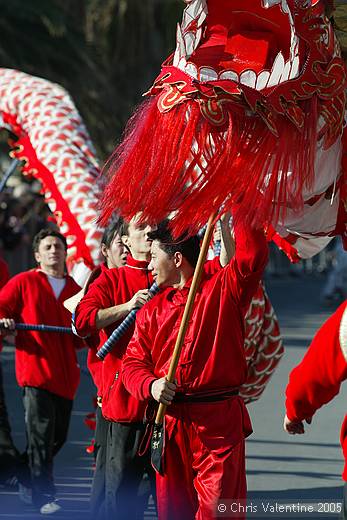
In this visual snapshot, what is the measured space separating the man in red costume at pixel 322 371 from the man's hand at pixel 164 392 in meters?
0.62

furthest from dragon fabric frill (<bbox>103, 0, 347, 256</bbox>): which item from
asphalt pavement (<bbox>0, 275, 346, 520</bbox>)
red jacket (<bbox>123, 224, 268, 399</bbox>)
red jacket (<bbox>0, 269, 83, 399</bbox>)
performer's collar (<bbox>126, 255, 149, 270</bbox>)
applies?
asphalt pavement (<bbox>0, 275, 346, 520</bbox>)

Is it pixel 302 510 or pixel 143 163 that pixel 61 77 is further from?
pixel 143 163

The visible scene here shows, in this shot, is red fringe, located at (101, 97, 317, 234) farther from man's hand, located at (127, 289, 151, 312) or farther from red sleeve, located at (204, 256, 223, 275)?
man's hand, located at (127, 289, 151, 312)

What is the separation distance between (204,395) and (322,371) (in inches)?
37.9

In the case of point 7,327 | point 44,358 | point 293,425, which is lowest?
point 44,358

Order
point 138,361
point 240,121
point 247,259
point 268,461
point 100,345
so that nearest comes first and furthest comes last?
point 240,121
point 247,259
point 138,361
point 100,345
point 268,461

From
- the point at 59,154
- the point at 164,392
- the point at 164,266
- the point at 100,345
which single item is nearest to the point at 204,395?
the point at 164,392

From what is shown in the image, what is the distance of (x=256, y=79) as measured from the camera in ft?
13.4

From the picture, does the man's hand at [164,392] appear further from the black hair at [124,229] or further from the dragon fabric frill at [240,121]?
the black hair at [124,229]

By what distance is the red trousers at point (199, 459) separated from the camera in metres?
4.58

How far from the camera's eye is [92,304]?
561 centimetres

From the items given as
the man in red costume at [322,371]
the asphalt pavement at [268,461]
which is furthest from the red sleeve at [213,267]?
the asphalt pavement at [268,461]

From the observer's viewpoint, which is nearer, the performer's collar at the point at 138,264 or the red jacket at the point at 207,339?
the red jacket at the point at 207,339

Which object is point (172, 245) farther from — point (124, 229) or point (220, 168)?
point (124, 229)
